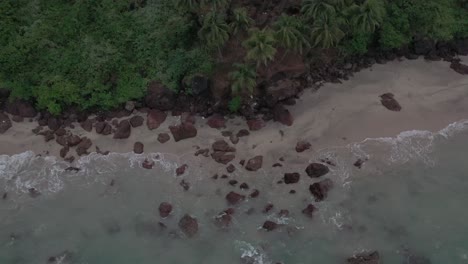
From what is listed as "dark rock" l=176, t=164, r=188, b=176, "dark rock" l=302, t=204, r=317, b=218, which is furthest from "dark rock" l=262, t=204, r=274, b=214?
"dark rock" l=176, t=164, r=188, b=176

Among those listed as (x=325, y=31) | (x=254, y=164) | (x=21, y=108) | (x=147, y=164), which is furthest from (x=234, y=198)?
(x=21, y=108)

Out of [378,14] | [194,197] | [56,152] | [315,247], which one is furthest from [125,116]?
[378,14]

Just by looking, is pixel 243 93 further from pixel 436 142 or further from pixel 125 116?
pixel 436 142

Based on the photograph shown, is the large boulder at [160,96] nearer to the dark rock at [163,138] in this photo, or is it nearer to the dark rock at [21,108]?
the dark rock at [163,138]

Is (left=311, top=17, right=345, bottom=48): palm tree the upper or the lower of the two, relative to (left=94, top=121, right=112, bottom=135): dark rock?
upper

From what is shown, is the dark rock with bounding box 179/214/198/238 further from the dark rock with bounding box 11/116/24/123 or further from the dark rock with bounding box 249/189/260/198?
the dark rock with bounding box 11/116/24/123

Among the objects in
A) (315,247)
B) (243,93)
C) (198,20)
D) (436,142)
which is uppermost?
(198,20)
